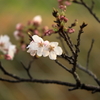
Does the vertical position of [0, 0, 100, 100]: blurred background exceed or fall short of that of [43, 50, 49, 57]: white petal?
it falls short

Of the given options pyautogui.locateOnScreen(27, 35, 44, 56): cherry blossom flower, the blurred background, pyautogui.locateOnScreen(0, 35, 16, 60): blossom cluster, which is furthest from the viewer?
the blurred background

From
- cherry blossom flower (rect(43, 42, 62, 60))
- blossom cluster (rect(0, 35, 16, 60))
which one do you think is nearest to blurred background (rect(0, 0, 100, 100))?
blossom cluster (rect(0, 35, 16, 60))

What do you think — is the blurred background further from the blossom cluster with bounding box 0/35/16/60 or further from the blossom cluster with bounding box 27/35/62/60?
the blossom cluster with bounding box 27/35/62/60

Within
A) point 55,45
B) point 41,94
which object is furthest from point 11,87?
point 55,45

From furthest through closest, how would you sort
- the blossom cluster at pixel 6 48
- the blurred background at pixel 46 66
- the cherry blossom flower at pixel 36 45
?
1. the blurred background at pixel 46 66
2. the blossom cluster at pixel 6 48
3. the cherry blossom flower at pixel 36 45

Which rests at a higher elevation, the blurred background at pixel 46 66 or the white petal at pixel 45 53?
the white petal at pixel 45 53

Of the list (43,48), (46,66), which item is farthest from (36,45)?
(46,66)

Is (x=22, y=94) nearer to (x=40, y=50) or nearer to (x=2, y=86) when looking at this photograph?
(x=2, y=86)

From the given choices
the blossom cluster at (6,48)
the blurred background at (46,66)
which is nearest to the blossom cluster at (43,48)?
the blossom cluster at (6,48)

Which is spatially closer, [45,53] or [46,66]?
[45,53]

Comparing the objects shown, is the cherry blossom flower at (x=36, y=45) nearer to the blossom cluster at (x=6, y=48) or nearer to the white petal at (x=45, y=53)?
the white petal at (x=45, y=53)

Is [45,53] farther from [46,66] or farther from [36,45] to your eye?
[46,66]
